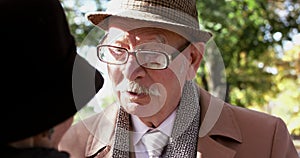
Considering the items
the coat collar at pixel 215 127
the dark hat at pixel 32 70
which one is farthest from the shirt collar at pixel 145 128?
the dark hat at pixel 32 70

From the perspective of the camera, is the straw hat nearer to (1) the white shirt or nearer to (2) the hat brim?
(2) the hat brim

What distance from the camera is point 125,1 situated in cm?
187

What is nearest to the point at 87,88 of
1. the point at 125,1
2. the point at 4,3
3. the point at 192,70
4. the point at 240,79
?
the point at 4,3

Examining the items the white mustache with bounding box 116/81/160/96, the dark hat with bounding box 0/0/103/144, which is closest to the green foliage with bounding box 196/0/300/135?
the white mustache with bounding box 116/81/160/96

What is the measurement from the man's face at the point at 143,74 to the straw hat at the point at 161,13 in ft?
0.13

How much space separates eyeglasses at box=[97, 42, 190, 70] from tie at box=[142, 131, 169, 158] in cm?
27

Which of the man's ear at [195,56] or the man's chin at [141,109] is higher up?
the man's ear at [195,56]

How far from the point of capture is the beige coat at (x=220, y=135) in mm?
1924

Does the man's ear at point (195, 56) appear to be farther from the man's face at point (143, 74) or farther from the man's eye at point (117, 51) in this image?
the man's eye at point (117, 51)

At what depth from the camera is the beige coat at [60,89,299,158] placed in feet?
6.31

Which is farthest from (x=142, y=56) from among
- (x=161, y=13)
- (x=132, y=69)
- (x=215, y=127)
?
(x=215, y=127)

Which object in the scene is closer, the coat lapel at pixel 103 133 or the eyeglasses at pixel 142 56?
the eyeglasses at pixel 142 56

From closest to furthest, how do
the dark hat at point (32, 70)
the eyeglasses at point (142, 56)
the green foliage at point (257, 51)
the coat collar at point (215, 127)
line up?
the dark hat at point (32, 70)
the eyeglasses at point (142, 56)
the coat collar at point (215, 127)
the green foliage at point (257, 51)

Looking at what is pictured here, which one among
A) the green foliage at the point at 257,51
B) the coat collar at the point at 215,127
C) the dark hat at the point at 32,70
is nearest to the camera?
the dark hat at the point at 32,70
